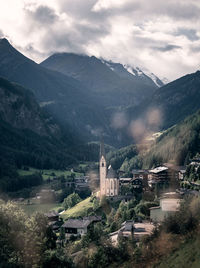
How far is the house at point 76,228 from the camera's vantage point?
10106cm

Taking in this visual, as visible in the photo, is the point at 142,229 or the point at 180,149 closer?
the point at 142,229

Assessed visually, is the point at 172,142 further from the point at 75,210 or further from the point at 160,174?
the point at 75,210

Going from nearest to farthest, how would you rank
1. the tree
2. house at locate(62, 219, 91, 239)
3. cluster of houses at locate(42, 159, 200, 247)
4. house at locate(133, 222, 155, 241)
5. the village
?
house at locate(133, 222, 155, 241)
cluster of houses at locate(42, 159, 200, 247)
the village
house at locate(62, 219, 91, 239)
the tree

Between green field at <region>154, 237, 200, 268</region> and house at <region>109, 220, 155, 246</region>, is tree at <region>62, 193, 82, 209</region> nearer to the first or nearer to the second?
house at <region>109, 220, 155, 246</region>

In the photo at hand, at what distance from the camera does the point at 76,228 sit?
102000 millimetres

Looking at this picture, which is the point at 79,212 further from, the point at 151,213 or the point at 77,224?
the point at 151,213

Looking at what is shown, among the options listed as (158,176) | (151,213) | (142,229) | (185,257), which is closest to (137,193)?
(158,176)

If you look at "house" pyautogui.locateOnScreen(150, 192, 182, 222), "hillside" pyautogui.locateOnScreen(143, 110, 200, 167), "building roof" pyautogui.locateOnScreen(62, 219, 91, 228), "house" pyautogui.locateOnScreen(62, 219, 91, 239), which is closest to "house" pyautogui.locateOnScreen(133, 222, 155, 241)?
"house" pyautogui.locateOnScreen(150, 192, 182, 222)

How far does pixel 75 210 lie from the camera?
14050cm

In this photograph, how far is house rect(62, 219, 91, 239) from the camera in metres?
101

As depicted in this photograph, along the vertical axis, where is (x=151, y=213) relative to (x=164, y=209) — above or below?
below

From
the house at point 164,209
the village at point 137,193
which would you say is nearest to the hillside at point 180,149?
the village at point 137,193

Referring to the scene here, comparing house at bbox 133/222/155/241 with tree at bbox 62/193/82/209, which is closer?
house at bbox 133/222/155/241

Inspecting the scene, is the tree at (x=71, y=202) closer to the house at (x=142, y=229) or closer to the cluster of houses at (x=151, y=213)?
the cluster of houses at (x=151, y=213)
